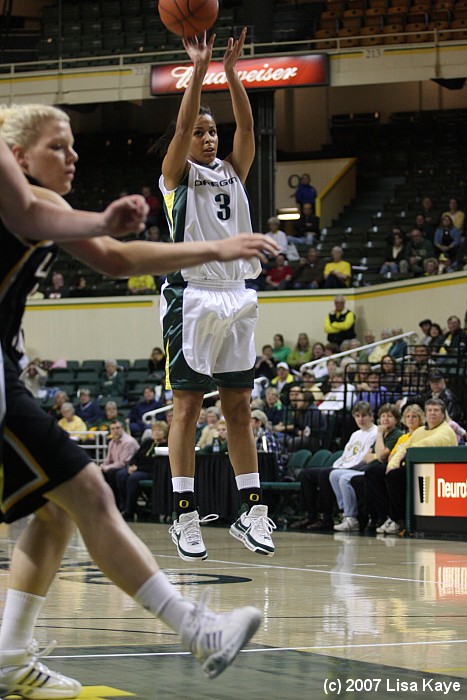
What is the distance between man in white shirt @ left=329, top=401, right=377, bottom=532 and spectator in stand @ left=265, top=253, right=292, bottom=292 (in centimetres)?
904

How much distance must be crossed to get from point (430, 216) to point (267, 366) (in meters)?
6.26

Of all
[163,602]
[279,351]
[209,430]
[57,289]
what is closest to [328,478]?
[209,430]

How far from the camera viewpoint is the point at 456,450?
10438 mm

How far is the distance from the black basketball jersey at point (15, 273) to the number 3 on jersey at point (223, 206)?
2706 mm

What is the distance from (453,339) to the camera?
1530cm

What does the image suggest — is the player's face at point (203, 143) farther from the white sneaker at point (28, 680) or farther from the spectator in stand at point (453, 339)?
the spectator in stand at point (453, 339)

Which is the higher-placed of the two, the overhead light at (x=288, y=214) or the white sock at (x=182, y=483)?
the overhead light at (x=288, y=214)

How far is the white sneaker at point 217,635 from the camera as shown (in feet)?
9.67

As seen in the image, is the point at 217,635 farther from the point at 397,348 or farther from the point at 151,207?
the point at 151,207

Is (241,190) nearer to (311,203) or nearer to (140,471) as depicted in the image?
(140,471)

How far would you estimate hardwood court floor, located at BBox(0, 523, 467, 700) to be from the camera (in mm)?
3561

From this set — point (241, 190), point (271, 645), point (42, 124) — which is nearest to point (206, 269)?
point (241, 190)

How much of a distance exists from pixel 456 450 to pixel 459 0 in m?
→ 16.9

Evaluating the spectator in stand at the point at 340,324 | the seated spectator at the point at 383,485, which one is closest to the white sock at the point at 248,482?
the seated spectator at the point at 383,485
